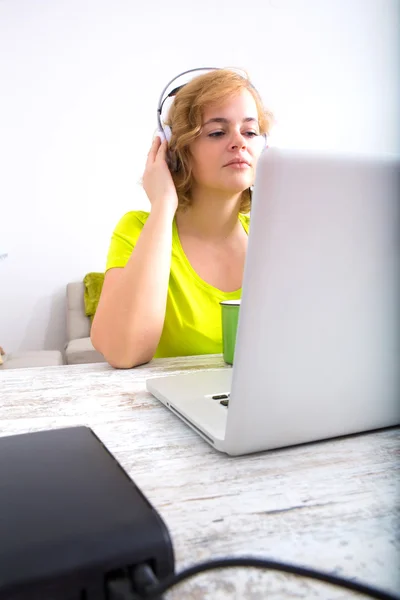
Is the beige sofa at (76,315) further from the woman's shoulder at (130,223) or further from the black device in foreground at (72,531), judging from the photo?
the black device in foreground at (72,531)

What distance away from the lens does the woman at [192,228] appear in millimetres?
1077

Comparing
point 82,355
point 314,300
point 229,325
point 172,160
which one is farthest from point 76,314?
point 314,300

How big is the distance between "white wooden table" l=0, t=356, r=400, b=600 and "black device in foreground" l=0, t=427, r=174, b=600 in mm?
40

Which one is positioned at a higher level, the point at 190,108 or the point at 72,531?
the point at 190,108

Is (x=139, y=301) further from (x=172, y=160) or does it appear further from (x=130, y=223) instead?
(x=172, y=160)

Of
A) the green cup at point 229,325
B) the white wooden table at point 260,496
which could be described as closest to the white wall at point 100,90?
the green cup at point 229,325

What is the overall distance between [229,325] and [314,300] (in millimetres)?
474

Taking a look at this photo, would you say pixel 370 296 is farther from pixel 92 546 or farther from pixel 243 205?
pixel 243 205

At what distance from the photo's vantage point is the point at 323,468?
1.47 ft

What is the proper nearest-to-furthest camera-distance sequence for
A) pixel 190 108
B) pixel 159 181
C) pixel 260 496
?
pixel 260 496 < pixel 159 181 < pixel 190 108

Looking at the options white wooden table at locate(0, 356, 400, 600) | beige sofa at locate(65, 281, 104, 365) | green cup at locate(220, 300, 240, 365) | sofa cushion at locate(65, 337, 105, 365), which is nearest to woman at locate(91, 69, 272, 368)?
green cup at locate(220, 300, 240, 365)

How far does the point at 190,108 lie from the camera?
1.34m

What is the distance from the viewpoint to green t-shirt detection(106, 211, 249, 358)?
1219 mm

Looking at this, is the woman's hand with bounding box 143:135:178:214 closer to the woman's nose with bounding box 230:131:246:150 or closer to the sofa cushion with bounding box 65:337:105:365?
the woman's nose with bounding box 230:131:246:150
